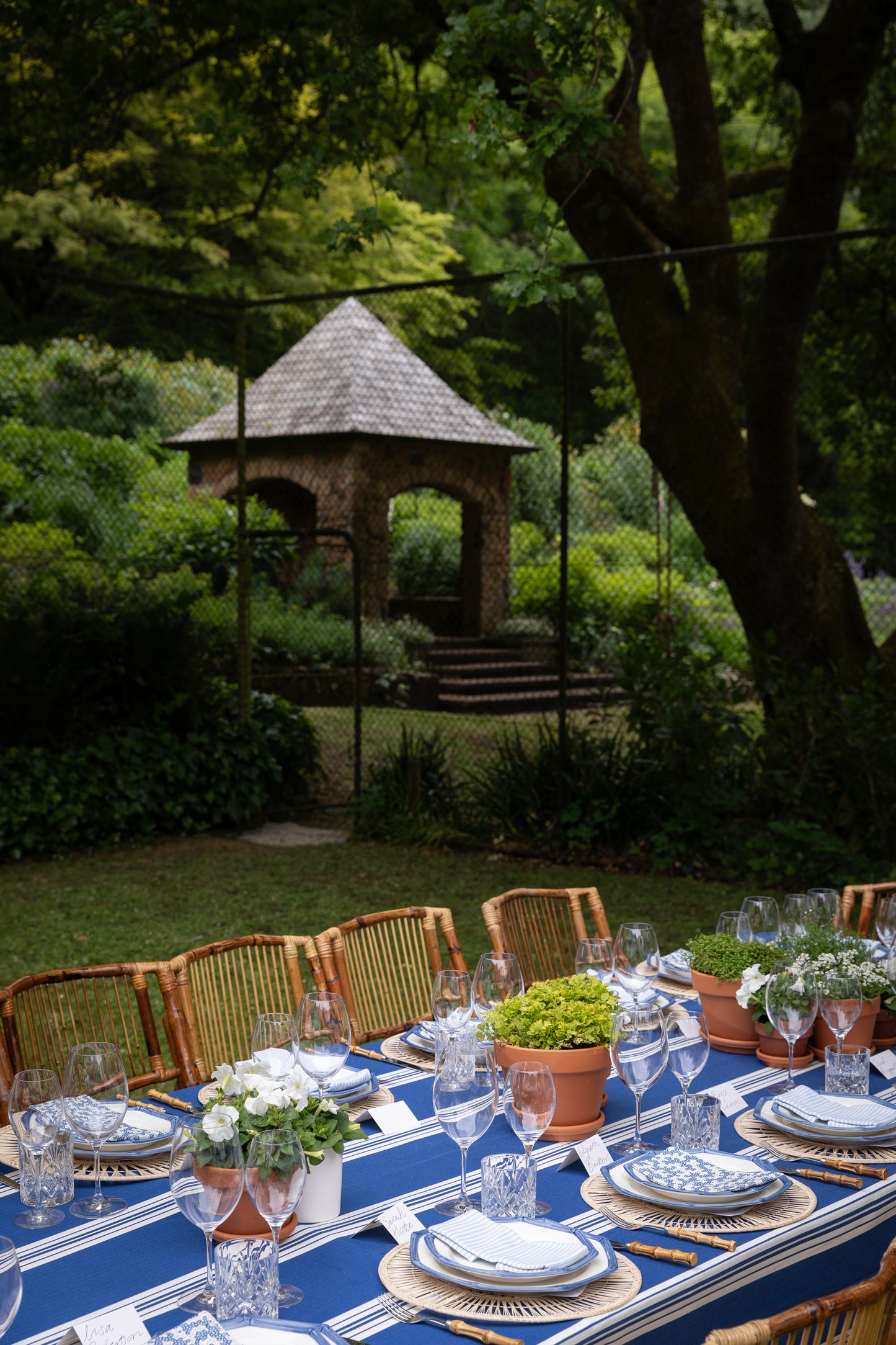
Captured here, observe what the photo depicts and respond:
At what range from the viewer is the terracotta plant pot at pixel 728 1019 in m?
2.91

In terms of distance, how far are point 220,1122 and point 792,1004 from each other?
4.01ft

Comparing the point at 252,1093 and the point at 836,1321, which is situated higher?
the point at 252,1093

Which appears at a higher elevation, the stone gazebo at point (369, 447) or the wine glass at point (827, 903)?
the stone gazebo at point (369, 447)

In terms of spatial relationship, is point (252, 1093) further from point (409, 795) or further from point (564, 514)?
point (409, 795)

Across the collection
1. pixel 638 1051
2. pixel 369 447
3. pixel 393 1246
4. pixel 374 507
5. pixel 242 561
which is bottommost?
pixel 393 1246

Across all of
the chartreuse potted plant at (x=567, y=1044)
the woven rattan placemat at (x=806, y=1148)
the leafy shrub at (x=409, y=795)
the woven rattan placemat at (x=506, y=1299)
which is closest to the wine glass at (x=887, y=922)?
the woven rattan placemat at (x=806, y=1148)

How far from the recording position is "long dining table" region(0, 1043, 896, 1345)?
176 cm

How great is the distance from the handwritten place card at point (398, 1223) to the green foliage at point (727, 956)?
43.2 inches

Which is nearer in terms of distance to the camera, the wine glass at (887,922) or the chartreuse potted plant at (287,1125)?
the chartreuse potted plant at (287,1125)

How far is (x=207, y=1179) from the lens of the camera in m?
1.79

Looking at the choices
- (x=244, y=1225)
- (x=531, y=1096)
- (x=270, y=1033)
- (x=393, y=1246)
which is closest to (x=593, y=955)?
(x=270, y=1033)

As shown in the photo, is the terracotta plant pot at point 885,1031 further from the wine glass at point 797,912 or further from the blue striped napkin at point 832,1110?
the blue striped napkin at point 832,1110

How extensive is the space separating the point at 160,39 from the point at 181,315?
1728 mm

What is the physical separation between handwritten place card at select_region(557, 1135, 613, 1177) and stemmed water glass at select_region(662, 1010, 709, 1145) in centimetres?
15
